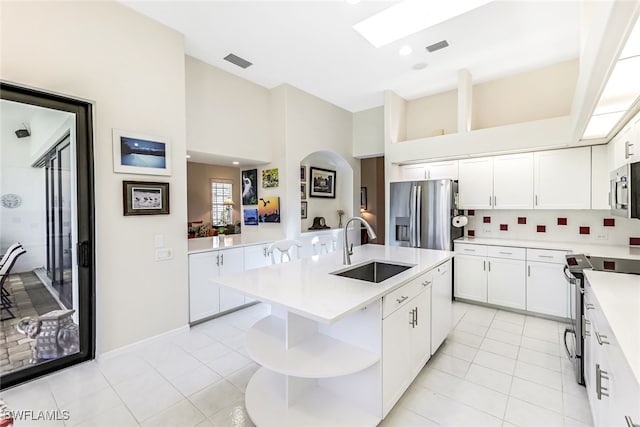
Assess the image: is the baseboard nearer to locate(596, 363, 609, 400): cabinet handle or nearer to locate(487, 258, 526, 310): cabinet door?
locate(596, 363, 609, 400): cabinet handle

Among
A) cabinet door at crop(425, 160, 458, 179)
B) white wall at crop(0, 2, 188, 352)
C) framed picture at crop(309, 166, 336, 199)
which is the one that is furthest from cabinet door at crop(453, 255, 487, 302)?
white wall at crop(0, 2, 188, 352)

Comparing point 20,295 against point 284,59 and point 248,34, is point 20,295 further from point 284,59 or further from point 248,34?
point 284,59

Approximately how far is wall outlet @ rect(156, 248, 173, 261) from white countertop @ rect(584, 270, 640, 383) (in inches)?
134

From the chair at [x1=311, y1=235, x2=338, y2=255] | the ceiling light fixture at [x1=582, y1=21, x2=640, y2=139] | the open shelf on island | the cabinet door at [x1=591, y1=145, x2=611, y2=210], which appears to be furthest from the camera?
the chair at [x1=311, y1=235, x2=338, y2=255]

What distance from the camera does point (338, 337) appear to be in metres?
1.85

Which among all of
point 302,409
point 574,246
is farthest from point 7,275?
point 574,246

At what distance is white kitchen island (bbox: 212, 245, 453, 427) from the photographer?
1564 millimetres

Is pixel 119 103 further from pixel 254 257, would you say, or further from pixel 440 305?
pixel 440 305

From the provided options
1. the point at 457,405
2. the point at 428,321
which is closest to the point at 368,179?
the point at 428,321

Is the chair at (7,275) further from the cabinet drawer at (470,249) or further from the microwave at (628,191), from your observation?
the cabinet drawer at (470,249)

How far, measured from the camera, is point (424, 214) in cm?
416

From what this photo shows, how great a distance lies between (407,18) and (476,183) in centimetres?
244

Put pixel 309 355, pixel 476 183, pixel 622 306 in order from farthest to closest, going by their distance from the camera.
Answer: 1. pixel 476 183
2. pixel 309 355
3. pixel 622 306

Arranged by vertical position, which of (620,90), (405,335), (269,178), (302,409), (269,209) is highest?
(620,90)
